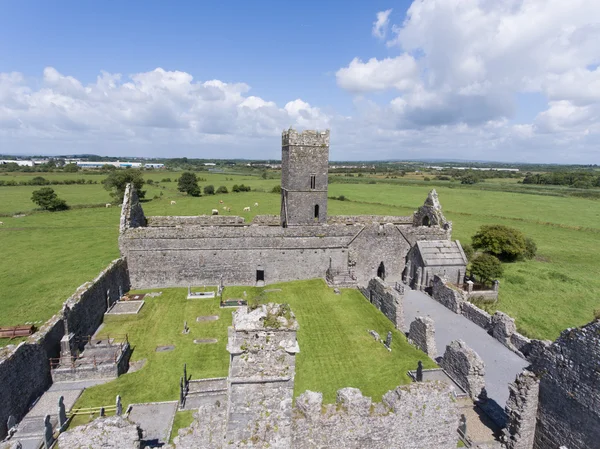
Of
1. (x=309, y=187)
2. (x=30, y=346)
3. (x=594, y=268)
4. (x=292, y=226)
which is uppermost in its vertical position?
(x=309, y=187)

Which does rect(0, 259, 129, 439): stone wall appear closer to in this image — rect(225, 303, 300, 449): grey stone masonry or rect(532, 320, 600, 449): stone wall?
rect(225, 303, 300, 449): grey stone masonry

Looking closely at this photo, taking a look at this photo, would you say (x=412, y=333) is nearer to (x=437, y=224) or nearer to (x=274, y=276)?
(x=274, y=276)

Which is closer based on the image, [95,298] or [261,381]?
[261,381]

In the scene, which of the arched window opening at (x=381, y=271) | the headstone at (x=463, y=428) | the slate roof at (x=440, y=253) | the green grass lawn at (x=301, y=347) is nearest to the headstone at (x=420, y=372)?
the green grass lawn at (x=301, y=347)

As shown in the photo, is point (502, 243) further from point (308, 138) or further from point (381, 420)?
point (381, 420)

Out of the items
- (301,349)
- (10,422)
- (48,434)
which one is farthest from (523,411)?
(10,422)

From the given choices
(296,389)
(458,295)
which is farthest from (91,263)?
(458,295)

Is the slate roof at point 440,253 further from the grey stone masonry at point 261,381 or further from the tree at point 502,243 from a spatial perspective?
the grey stone masonry at point 261,381
